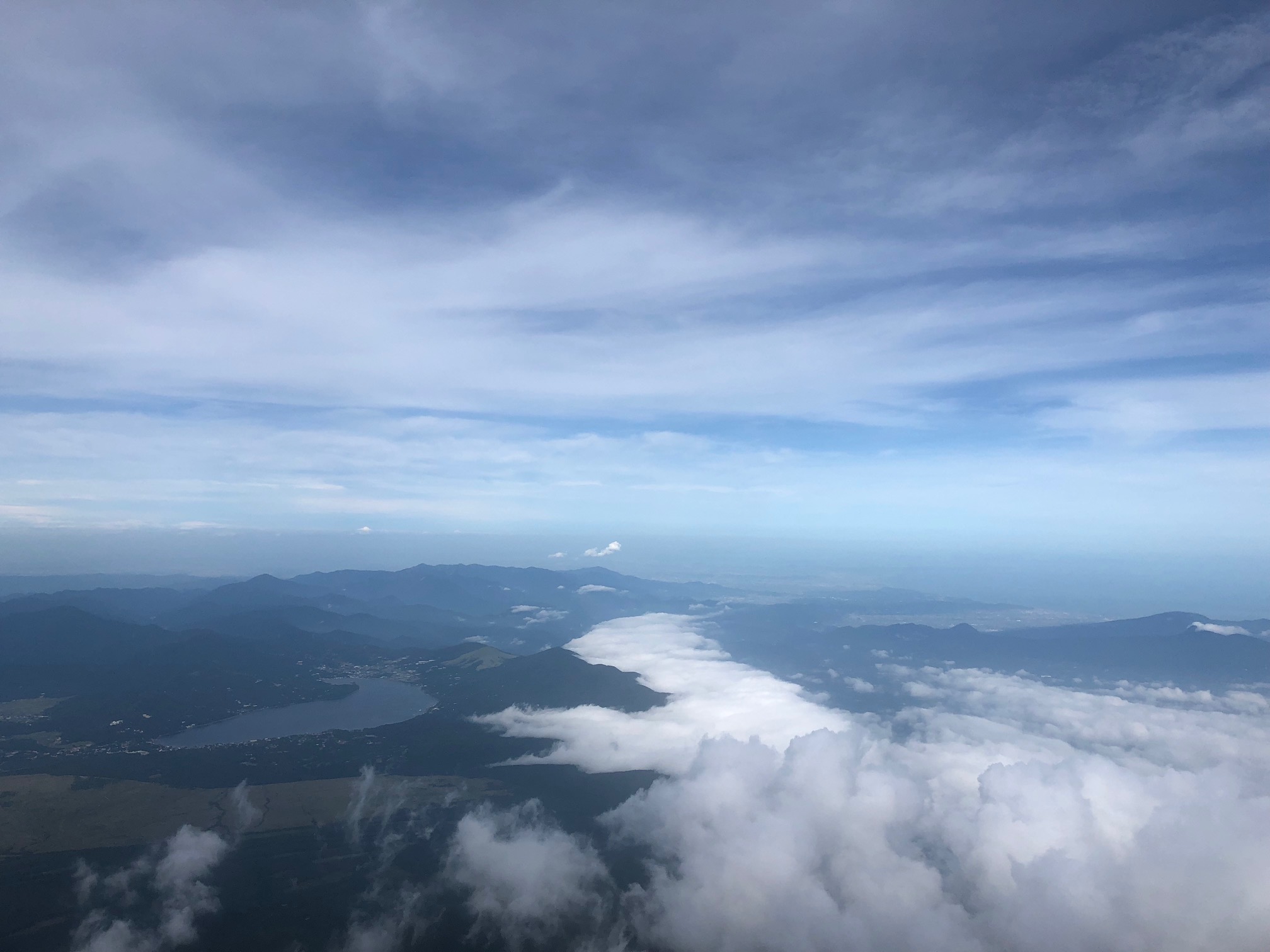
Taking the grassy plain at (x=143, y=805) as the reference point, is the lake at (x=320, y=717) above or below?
below

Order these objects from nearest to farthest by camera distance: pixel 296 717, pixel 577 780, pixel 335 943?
pixel 335 943
pixel 577 780
pixel 296 717

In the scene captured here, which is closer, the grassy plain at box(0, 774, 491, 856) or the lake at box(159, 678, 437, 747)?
the grassy plain at box(0, 774, 491, 856)

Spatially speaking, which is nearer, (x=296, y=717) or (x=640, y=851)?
(x=640, y=851)

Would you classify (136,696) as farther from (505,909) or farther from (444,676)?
(505,909)

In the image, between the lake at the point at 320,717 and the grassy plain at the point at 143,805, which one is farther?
the lake at the point at 320,717

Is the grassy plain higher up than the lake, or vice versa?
the grassy plain

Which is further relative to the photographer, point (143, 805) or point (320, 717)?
point (320, 717)

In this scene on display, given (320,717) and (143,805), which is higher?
(143,805)

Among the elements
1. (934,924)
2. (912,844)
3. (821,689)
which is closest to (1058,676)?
(821,689)
